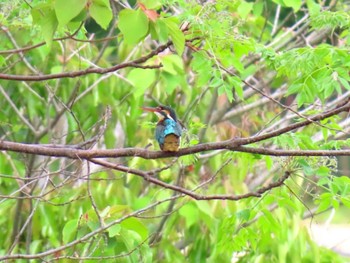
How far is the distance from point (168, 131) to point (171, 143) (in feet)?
0.21

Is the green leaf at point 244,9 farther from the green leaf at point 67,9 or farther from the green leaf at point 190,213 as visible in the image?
the green leaf at point 67,9

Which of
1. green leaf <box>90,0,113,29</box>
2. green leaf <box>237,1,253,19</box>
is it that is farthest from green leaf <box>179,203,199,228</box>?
green leaf <box>90,0,113,29</box>

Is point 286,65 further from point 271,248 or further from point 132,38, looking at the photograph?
point 271,248

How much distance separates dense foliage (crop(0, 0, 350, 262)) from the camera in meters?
2.63

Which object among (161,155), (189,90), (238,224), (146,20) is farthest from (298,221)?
(146,20)

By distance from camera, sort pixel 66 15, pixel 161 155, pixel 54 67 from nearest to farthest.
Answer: pixel 66 15
pixel 161 155
pixel 54 67

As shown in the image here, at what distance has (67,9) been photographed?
1.87 meters

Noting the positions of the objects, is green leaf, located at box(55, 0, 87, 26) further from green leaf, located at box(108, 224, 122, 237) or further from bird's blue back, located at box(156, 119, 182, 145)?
green leaf, located at box(108, 224, 122, 237)

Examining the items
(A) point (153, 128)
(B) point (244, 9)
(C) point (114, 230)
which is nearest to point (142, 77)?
(A) point (153, 128)

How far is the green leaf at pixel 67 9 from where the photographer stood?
1859mm

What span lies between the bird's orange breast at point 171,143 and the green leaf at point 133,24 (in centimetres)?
51

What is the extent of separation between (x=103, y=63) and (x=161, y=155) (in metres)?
2.40

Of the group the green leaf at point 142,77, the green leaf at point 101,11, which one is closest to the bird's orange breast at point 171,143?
the green leaf at point 101,11

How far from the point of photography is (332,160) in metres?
2.82
